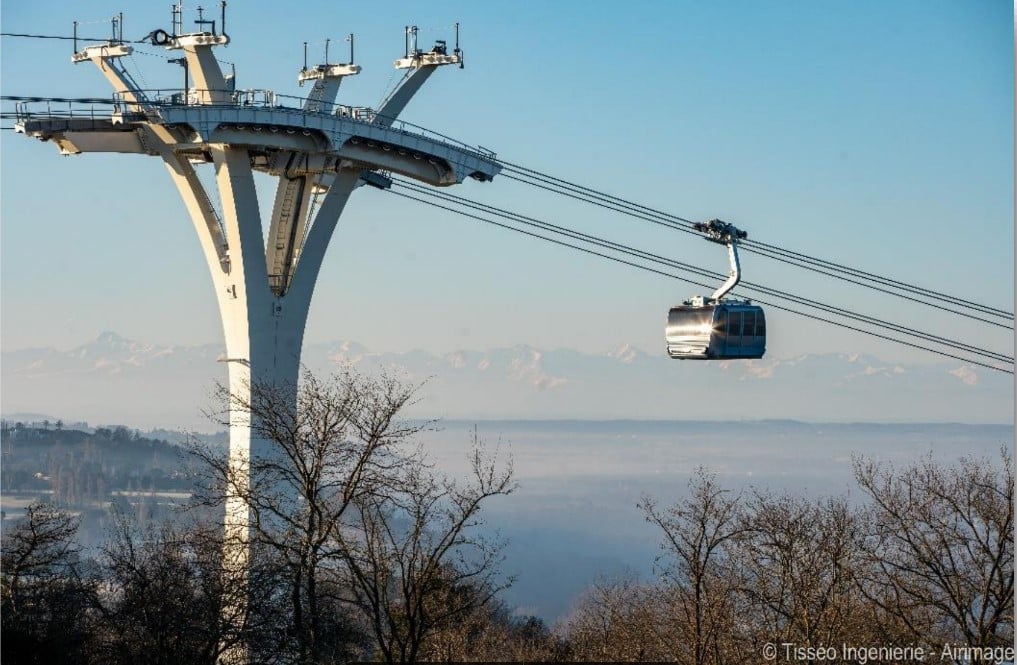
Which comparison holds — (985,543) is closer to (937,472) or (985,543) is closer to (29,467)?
(937,472)

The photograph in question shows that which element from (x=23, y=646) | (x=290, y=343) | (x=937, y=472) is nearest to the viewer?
(x=23, y=646)

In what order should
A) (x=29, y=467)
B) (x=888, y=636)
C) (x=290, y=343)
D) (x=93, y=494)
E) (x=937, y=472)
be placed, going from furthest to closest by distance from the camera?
1. (x=29, y=467)
2. (x=93, y=494)
3. (x=290, y=343)
4. (x=937, y=472)
5. (x=888, y=636)

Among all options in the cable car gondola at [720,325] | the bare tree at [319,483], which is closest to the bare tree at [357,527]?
the bare tree at [319,483]

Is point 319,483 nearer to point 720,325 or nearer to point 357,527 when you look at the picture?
point 357,527

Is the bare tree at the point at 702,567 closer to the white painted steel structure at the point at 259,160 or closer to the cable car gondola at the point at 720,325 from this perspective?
the cable car gondola at the point at 720,325

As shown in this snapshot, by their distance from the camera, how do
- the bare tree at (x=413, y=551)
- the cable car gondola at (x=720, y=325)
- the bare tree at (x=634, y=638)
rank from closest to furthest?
the bare tree at (x=413, y=551), the bare tree at (x=634, y=638), the cable car gondola at (x=720, y=325)

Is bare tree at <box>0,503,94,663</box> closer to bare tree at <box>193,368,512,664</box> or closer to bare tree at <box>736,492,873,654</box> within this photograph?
bare tree at <box>193,368,512,664</box>

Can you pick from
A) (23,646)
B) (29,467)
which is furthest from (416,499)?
(29,467)
